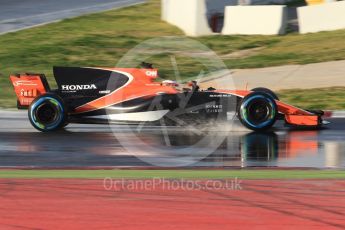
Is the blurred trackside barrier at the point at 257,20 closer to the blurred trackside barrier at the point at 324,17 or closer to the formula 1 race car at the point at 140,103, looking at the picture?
the blurred trackside barrier at the point at 324,17

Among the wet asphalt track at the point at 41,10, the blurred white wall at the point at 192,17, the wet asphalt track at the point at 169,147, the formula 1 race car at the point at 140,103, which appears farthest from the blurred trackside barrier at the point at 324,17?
the formula 1 race car at the point at 140,103

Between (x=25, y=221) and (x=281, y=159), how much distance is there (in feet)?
15.6

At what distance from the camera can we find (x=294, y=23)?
29094 millimetres

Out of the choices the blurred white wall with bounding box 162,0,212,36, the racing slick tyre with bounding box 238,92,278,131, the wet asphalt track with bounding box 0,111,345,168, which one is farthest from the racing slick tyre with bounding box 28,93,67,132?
the blurred white wall with bounding box 162,0,212,36

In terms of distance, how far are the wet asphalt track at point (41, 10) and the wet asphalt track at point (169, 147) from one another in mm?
13716

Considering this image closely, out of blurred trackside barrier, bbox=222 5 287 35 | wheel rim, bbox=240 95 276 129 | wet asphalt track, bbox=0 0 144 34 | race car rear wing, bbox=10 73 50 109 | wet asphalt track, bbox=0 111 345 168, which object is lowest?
wet asphalt track, bbox=0 111 345 168

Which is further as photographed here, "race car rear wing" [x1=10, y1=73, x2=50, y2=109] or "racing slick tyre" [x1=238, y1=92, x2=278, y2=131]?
"race car rear wing" [x1=10, y1=73, x2=50, y2=109]

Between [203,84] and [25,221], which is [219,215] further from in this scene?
[203,84]

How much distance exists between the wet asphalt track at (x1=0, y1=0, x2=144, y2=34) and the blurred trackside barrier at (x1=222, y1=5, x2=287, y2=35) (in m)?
5.77

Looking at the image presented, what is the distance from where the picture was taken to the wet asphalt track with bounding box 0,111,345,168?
1181 cm

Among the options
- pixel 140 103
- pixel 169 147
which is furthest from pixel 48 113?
pixel 169 147

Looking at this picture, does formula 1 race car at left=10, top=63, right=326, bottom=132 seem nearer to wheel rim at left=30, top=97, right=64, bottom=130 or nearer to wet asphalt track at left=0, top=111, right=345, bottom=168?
wheel rim at left=30, top=97, right=64, bottom=130

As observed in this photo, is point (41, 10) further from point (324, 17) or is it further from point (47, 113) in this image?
point (47, 113)

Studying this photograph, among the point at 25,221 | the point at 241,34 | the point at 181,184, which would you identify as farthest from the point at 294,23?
the point at 25,221
